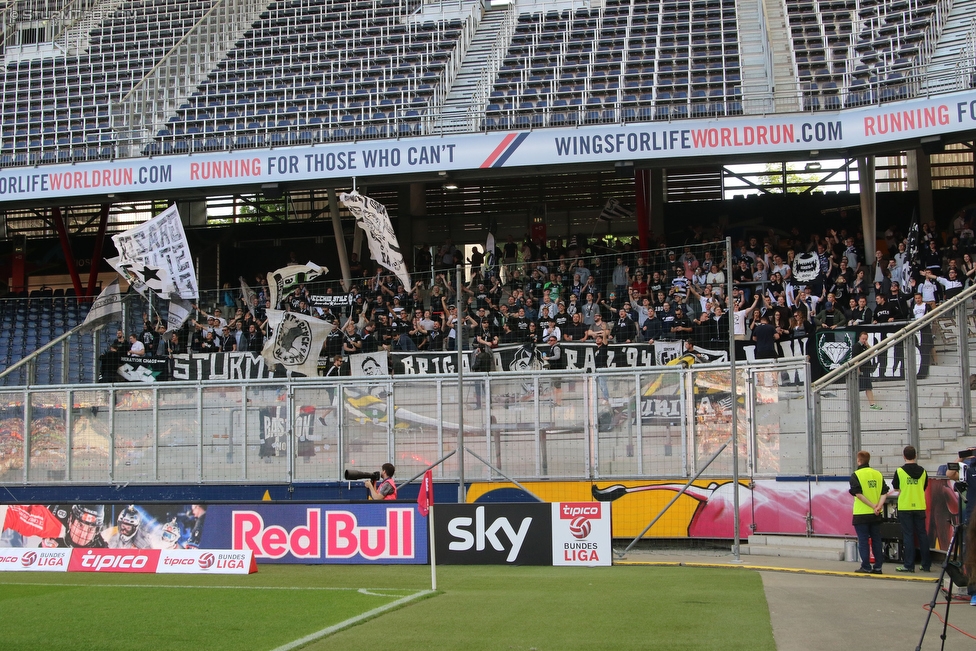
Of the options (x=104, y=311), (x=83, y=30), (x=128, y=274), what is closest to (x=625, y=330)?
(x=128, y=274)

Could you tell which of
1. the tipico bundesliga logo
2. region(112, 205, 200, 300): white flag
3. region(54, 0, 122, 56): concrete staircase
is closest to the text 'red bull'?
the tipico bundesliga logo

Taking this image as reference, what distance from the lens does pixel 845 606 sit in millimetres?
10477

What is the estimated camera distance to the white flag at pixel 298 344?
838 inches

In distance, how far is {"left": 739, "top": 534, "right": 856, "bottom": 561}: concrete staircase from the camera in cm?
1488

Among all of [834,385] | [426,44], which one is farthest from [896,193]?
[834,385]

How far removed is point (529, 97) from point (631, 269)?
18.7 ft

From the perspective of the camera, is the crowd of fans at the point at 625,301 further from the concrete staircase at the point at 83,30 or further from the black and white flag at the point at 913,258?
the concrete staircase at the point at 83,30

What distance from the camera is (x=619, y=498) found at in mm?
16906

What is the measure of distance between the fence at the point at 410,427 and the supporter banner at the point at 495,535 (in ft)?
8.44

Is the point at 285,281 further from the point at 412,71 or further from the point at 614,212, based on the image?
the point at 614,212

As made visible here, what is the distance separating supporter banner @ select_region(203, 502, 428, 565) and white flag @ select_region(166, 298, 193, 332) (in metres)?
9.41

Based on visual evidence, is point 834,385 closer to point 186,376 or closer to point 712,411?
point 712,411

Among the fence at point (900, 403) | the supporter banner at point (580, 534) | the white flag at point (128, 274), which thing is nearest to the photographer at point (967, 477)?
the fence at point (900, 403)

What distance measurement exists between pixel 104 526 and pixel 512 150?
12045mm
